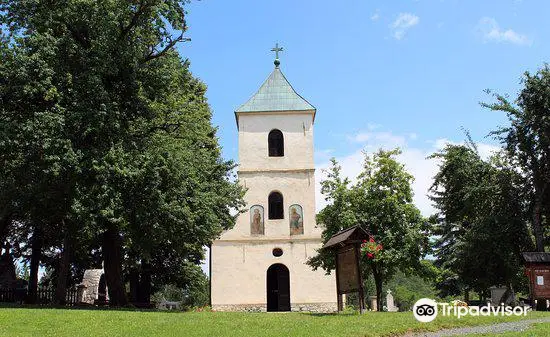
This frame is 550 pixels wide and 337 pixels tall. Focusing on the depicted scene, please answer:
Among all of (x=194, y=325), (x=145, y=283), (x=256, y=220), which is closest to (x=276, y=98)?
(x=256, y=220)

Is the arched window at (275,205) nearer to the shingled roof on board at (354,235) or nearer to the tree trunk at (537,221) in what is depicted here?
the tree trunk at (537,221)

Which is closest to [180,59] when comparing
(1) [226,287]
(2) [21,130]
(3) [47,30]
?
(3) [47,30]

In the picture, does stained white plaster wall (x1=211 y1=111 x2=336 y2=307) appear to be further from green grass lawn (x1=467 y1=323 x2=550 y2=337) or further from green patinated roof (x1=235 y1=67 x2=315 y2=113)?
green grass lawn (x1=467 y1=323 x2=550 y2=337)

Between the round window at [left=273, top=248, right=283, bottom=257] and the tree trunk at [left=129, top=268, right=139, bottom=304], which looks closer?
the round window at [left=273, top=248, right=283, bottom=257]

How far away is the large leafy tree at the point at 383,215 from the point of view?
23.3 m

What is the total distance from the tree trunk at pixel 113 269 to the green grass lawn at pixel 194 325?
7.36 meters

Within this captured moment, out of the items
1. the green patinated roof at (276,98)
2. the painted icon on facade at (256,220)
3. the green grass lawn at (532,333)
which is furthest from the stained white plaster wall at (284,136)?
the green grass lawn at (532,333)

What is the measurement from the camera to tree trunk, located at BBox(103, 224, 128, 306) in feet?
79.6

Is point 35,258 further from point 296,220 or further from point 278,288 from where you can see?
point 296,220

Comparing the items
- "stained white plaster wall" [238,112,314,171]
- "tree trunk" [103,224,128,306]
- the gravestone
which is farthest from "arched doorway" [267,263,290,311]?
"tree trunk" [103,224,128,306]

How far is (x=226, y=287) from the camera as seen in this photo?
35.3 metres

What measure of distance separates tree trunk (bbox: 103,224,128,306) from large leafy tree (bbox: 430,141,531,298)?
15113 mm

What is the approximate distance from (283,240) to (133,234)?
14.9m

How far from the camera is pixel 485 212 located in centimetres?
3034
